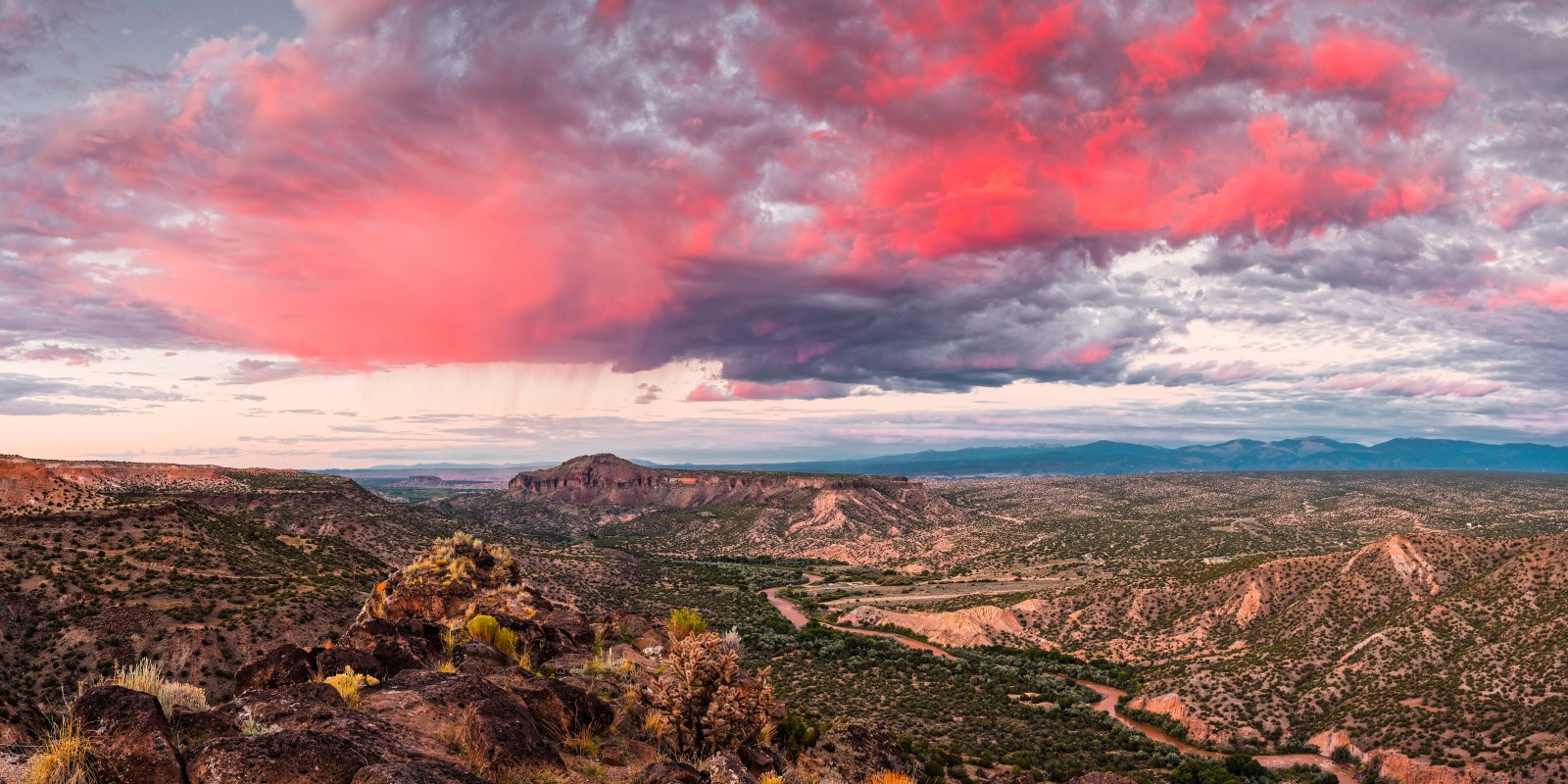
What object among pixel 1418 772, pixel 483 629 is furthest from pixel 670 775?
pixel 1418 772

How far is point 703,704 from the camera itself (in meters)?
17.6

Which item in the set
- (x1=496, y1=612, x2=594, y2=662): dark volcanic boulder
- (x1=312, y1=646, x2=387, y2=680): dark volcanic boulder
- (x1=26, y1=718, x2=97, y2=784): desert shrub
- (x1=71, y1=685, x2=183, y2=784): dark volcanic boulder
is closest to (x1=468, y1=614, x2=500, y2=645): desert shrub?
(x1=496, y1=612, x2=594, y2=662): dark volcanic boulder

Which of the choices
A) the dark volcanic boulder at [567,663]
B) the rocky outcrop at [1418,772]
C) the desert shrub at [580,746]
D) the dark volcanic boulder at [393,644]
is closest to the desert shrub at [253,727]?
the desert shrub at [580,746]

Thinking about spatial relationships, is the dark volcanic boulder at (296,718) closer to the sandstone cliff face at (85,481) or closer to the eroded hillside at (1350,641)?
the eroded hillside at (1350,641)

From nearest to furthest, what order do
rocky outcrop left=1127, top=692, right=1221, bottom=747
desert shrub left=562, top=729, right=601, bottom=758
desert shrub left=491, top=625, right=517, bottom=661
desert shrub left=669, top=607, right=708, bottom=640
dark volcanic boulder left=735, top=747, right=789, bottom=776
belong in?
desert shrub left=562, top=729, right=601, bottom=758 → dark volcanic boulder left=735, top=747, right=789, bottom=776 → desert shrub left=491, top=625, right=517, bottom=661 → desert shrub left=669, top=607, right=708, bottom=640 → rocky outcrop left=1127, top=692, right=1221, bottom=747

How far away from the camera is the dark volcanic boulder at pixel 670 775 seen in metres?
12.5

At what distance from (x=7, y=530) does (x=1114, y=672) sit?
91.5 metres

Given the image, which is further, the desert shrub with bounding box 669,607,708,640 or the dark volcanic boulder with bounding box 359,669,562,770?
the desert shrub with bounding box 669,607,708,640

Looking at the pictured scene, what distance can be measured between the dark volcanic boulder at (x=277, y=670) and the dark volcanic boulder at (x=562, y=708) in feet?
16.4

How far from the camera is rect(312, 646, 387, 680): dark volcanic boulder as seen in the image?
16.8 meters

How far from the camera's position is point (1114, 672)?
71.7 metres

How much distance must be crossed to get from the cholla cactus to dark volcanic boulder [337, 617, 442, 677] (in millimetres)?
6241

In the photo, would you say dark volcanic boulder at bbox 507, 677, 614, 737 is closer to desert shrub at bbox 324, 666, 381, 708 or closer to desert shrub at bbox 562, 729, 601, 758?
desert shrub at bbox 562, 729, 601, 758

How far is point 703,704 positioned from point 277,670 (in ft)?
33.3
